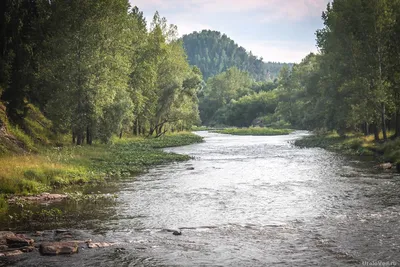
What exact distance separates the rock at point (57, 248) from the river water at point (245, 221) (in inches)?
18.0

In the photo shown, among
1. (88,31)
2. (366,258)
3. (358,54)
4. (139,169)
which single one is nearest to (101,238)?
(366,258)

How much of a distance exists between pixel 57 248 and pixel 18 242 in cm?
183

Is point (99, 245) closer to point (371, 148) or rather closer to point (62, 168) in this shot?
point (62, 168)

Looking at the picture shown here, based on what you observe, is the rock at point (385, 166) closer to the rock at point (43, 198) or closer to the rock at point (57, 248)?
the rock at point (43, 198)

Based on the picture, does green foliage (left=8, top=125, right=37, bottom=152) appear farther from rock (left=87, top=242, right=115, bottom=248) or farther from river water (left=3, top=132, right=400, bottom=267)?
rock (left=87, top=242, right=115, bottom=248)

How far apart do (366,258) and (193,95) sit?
8161 centimetres

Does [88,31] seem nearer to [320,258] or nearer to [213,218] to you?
[213,218]

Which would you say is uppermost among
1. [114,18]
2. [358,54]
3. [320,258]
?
[114,18]

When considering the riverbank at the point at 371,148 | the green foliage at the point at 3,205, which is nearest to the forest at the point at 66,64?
the green foliage at the point at 3,205

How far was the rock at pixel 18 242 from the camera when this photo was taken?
54.6 feet

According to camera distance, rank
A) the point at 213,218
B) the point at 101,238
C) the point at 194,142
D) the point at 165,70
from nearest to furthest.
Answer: the point at 101,238
the point at 213,218
the point at 194,142
the point at 165,70

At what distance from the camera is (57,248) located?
53.0 ft

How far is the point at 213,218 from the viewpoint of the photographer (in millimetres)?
21875

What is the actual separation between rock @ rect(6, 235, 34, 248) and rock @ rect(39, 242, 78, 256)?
891 millimetres
